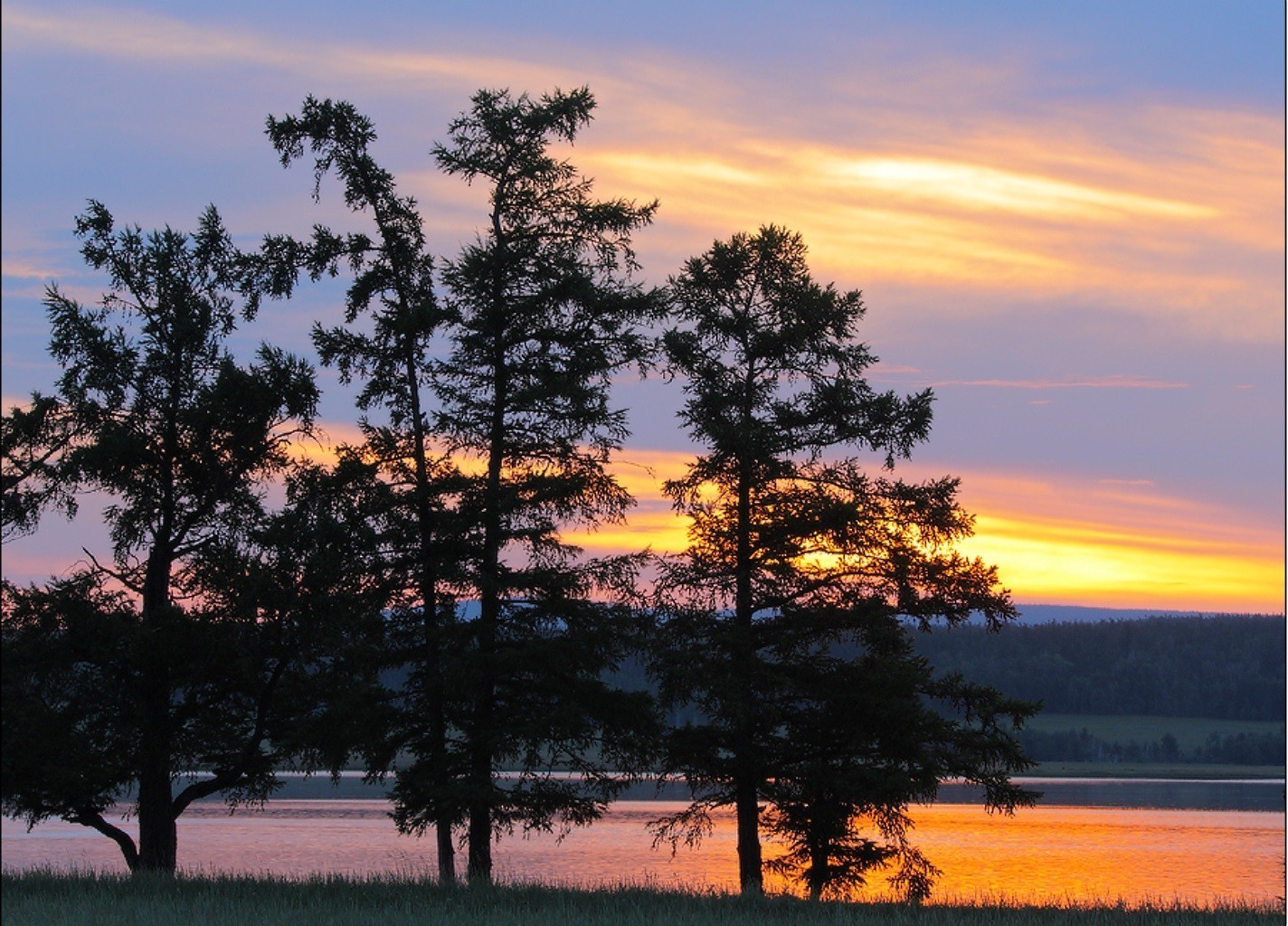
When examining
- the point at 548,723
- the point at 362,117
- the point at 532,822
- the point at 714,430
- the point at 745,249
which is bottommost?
the point at 532,822

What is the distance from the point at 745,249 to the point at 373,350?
7.72 meters

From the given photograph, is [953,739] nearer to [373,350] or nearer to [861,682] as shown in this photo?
[861,682]

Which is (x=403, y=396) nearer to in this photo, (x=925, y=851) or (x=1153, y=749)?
(x=925, y=851)

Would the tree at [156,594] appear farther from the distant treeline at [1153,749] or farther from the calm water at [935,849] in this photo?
the distant treeline at [1153,749]

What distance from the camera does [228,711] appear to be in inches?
982

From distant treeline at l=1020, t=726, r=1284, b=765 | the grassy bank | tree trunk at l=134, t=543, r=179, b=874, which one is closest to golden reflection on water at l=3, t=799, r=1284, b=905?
the grassy bank

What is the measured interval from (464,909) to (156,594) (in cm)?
1213

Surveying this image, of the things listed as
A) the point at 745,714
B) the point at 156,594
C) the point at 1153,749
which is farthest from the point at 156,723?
the point at 1153,749

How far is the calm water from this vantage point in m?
42.0

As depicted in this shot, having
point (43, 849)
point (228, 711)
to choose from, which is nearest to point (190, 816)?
point (43, 849)

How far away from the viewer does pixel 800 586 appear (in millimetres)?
26141

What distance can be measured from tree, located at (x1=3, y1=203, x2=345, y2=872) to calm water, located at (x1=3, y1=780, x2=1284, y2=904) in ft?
7.63

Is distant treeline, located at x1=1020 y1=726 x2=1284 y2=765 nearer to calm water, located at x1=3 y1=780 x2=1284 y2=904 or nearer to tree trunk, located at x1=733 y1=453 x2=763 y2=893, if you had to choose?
calm water, located at x1=3 y1=780 x2=1284 y2=904

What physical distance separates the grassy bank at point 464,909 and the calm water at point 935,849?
1934mm
